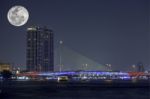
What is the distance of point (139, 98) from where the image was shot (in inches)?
3091

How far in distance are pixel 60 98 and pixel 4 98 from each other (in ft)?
31.1

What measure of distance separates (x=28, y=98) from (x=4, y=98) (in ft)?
14.0

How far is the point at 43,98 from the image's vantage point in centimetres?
7756

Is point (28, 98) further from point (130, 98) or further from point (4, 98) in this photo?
point (130, 98)

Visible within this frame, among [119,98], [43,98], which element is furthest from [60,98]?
[119,98]

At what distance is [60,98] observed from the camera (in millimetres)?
79812

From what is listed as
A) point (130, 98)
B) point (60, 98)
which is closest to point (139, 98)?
point (130, 98)

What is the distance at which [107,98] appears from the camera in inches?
3130

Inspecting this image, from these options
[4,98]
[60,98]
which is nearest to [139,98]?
[60,98]

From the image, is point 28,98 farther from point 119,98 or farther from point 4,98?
point 119,98

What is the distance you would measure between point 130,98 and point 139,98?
1.61 m

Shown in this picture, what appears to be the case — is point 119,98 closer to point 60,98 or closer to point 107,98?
point 107,98

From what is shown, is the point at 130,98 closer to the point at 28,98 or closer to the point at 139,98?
the point at 139,98

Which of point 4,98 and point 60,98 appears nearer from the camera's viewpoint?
point 4,98
